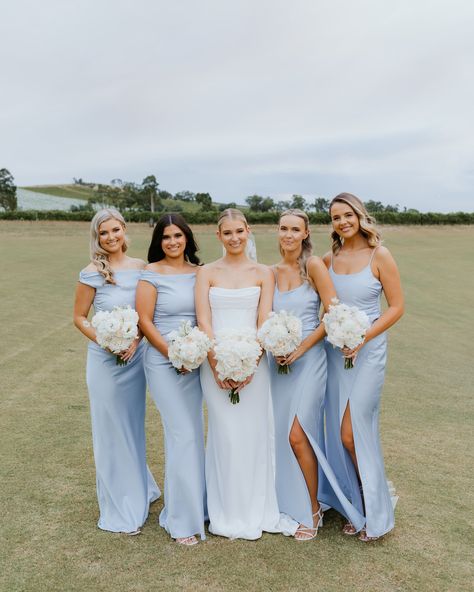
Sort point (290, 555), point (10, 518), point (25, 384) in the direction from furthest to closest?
1. point (25, 384)
2. point (10, 518)
3. point (290, 555)

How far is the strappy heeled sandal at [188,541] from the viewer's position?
505 centimetres

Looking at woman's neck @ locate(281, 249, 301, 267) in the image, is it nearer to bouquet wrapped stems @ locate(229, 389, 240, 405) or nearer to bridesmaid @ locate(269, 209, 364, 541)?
bridesmaid @ locate(269, 209, 364, 541)

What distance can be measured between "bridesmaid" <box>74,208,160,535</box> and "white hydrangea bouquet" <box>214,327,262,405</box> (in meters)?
0.88

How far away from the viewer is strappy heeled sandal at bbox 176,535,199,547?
5.05m

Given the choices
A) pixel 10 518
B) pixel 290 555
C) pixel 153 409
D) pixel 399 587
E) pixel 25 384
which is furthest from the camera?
pixel 25 384

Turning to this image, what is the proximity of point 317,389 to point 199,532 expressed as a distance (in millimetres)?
1595

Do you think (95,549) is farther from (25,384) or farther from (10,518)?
(25,384)

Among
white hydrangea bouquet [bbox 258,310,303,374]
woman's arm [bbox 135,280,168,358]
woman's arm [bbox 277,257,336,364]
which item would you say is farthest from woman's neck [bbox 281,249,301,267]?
woman's arm [bbox 135,280,168,358]

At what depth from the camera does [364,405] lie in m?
5.19

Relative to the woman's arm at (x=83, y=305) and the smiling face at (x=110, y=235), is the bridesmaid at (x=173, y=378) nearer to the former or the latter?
the smiling face at (x=110, y=235)

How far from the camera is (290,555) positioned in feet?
15.9

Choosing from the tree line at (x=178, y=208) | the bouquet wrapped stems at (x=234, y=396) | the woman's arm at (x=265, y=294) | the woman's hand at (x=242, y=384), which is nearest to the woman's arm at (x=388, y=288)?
the woman's arm at (x=265, y=294)

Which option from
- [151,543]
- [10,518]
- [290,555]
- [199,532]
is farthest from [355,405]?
[10,518]

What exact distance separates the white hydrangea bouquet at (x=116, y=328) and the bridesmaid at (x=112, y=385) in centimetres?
25
